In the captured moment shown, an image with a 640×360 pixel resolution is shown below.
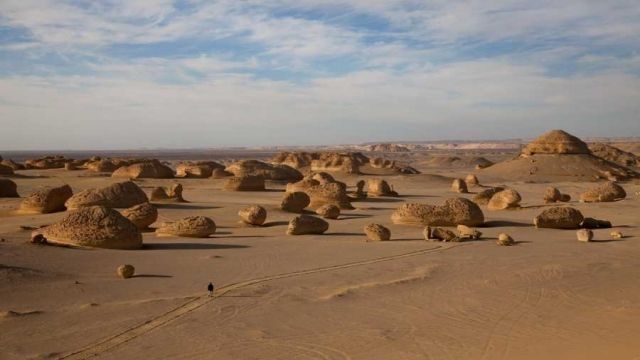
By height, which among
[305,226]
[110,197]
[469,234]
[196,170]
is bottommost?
[469,234]

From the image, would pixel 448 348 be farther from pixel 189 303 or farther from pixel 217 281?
pixel 217 281

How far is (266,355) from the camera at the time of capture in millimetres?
4883

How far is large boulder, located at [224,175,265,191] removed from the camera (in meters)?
22.6

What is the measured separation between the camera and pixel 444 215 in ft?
42.2

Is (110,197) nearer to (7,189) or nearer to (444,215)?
(7,189)

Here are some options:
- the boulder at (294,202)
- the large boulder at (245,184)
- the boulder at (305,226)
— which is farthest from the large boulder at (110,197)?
the large boulder at (245,184)

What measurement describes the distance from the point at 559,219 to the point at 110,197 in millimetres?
9576

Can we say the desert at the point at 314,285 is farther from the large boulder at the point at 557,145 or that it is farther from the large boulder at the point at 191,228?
the large boulder at the point at 557,145

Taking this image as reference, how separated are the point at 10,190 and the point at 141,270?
12631mm

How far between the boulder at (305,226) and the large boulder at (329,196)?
504 centimetres

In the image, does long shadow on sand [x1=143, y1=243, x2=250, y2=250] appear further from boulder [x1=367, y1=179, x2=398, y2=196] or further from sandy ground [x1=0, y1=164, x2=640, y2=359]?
boulder [x1=367, y1=179, x2=398, y2=196]

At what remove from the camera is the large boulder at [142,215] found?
11641 mm

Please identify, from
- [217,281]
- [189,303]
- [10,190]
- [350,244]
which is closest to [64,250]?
[217,281]

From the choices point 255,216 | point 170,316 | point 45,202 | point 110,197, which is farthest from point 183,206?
point 170,316
